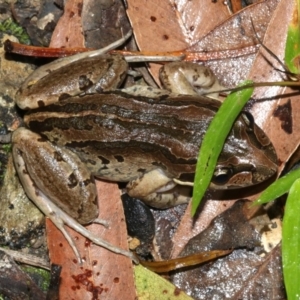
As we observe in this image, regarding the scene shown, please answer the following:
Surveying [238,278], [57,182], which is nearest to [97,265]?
[57,182]

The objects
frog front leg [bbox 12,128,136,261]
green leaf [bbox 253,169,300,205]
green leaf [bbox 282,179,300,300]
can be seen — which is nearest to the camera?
green leaf [bbox 282,179,300,300]

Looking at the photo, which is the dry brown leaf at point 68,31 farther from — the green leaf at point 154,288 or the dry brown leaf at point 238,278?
the dry brown leaf at point 238,278

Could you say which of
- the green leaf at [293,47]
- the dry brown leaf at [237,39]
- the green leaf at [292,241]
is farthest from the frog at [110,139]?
the green leaf at [292,241]

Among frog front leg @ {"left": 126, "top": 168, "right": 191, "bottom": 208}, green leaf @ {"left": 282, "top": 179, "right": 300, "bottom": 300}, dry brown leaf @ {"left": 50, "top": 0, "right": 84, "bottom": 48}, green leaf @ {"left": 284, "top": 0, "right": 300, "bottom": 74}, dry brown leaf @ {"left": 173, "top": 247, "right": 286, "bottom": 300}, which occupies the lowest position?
dry brown leaf @ {"left": 173, "top": 247, "right": 286, "bottom": 300}

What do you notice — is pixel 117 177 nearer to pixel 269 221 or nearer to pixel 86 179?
pixel 86 179

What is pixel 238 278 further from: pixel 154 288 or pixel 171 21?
pixel 171 21

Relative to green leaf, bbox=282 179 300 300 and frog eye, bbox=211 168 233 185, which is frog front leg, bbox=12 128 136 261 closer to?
frog eye, bbox=211 168 233 185

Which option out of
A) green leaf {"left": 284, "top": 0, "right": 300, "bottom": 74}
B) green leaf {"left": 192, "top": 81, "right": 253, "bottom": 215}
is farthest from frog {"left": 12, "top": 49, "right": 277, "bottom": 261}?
green leaf {"left": 284, "top": 0, "right": 300, "bottom": 74}
